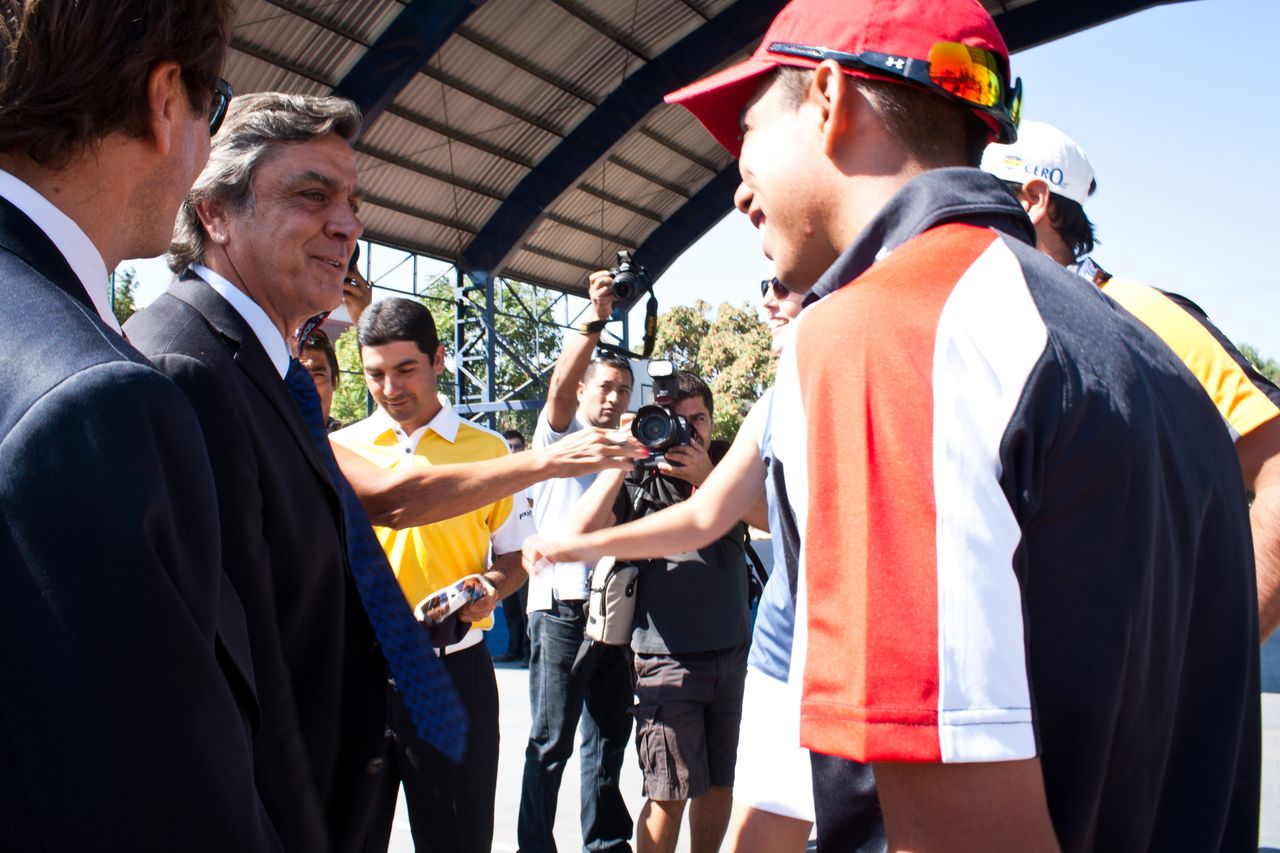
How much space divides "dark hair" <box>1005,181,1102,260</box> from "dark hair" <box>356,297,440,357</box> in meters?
2.20

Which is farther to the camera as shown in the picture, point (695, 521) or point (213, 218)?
point (695, 521)

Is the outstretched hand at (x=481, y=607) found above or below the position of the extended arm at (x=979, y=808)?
below

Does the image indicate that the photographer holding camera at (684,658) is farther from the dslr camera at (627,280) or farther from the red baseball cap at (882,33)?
the red baseball cap at (882,33)

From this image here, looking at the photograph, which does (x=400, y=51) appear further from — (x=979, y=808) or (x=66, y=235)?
(x=979, y=808)

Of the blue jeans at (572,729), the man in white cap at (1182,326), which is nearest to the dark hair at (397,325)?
the blue jeans at (572,729)

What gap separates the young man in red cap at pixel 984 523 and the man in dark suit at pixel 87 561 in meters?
0.52

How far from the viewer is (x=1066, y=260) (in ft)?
8.07

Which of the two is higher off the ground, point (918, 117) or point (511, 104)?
point (511, 104)

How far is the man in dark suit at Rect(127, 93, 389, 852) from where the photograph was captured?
5.00ft

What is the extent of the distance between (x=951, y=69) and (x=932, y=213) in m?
0.20

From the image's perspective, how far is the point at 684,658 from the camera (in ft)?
12.8

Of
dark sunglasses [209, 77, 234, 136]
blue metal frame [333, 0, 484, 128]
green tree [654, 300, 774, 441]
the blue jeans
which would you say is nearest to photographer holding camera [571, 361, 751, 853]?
the blue jeans


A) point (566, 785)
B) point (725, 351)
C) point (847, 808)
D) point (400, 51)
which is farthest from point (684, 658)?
point (725, 351)

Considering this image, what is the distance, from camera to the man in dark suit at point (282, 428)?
1.53 m
